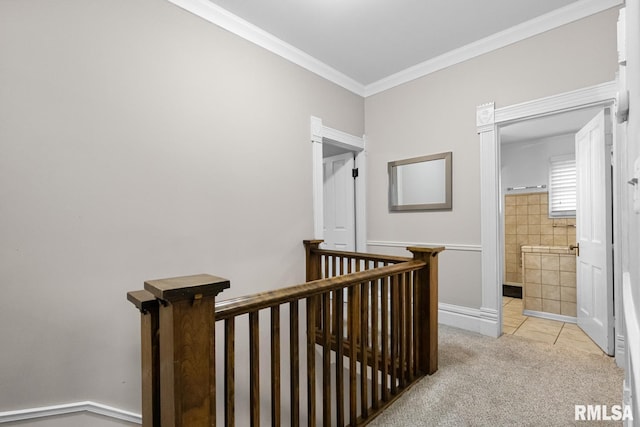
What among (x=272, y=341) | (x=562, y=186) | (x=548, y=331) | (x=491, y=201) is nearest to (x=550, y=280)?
(x=548, y=331)

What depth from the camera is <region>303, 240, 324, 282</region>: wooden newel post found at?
9.52 feet

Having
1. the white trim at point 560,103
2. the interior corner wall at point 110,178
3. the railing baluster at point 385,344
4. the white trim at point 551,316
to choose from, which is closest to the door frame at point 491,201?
the white trim at point 560,103

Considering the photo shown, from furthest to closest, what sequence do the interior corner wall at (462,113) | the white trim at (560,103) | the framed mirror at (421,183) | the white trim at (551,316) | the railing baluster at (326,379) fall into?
the white trim at (551,316) < the framed mirror at (421,183) < the interior corner wall at (462,113) < the white trim at (560,103) < the railing baluster at (326,379)

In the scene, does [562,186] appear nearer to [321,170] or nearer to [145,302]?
[321,170]

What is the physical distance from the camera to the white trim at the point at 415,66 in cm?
223

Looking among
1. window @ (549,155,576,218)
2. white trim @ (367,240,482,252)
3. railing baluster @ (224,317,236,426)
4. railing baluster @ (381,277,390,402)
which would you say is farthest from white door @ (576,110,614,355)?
railing baluster @ (224,317,236,426)

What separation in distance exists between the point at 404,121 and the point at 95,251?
3093mm

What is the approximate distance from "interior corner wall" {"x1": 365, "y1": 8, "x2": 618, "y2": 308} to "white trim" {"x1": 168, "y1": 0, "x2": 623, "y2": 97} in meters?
0.05

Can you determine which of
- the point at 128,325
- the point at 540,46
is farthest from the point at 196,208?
the point at 540,46

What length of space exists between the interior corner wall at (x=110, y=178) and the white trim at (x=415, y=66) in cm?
9

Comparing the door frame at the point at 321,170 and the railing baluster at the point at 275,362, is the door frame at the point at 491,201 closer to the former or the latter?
the door frame at the point at 321,170

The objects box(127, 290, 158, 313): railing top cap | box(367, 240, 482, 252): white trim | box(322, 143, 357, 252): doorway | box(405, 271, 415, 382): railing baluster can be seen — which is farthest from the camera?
box(322, 143, 357, 252): doorway

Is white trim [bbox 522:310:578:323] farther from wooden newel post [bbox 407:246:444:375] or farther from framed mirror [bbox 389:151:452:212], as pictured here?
wooden newel post [bbox 407:246:444:375]

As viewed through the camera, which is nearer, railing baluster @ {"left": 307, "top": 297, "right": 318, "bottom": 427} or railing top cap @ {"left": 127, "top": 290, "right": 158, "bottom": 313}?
railing top cap @ {"left": 127, "top": 290, "right": 158, "bottom": 313}
